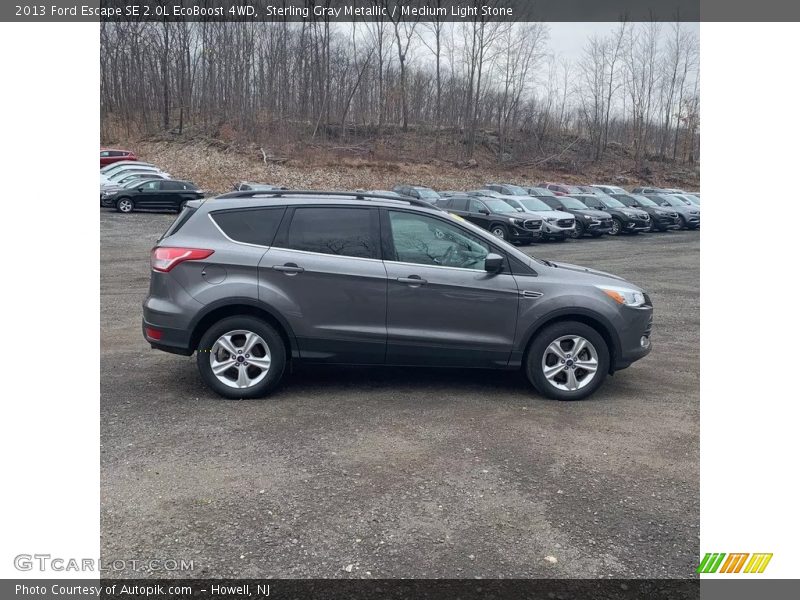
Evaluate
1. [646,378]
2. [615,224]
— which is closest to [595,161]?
[615,224]

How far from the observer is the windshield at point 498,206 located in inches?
965

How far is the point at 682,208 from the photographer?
31.7m

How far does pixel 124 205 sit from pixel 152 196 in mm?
1223

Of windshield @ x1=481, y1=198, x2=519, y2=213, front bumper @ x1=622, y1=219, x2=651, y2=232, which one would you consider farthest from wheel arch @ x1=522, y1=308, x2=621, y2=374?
front bumper @ x1=622, y1=219, x2=651, y2=232

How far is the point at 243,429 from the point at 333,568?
2.10 metres

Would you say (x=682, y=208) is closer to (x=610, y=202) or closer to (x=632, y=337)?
(x=610, y=202)

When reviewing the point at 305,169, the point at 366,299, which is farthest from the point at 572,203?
the point at 366,299

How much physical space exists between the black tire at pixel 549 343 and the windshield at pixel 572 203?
74.5 ft

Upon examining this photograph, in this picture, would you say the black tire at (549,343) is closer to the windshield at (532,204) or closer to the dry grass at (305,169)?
the windshield at (532,204)

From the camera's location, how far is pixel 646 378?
729 centimetres

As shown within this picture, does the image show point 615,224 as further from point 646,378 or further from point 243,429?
point 243,429

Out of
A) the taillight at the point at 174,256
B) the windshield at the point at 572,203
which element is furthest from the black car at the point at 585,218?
the taillight at the point at 174,256

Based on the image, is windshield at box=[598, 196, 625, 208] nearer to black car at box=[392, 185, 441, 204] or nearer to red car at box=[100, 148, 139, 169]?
black car at box=[392, 185, 441, 204]

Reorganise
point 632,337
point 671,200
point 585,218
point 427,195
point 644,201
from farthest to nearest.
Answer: point 671,200 → point 644,201 → point 427,195 → point 585,218 → point 632,337
